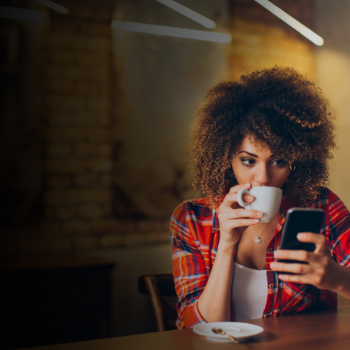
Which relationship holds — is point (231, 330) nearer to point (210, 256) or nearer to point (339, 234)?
point (210, 256)

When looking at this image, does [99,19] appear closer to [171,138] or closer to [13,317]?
[171,138]

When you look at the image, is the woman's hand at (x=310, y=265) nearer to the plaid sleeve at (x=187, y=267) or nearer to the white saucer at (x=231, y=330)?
the white saucer at (x=231, y=330)

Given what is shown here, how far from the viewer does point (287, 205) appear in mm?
1452

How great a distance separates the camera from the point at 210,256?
1317 millimetres

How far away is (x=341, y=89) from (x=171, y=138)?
4.76 ft

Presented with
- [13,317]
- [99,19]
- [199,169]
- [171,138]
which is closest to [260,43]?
[171,138]

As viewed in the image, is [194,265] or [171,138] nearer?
[194,265]

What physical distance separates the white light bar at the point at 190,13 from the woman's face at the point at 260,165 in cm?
197

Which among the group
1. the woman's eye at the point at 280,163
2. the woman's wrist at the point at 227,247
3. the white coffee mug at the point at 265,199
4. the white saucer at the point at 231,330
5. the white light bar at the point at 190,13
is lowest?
the white saucer at the point at 231,330

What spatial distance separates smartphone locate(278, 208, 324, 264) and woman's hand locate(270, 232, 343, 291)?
0.01 m

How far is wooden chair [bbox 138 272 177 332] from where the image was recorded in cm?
136

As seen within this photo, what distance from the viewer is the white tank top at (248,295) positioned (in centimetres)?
127

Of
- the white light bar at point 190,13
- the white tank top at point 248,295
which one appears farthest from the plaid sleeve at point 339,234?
the white light bar at point 190,13

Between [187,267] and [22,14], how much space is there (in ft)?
6.51
